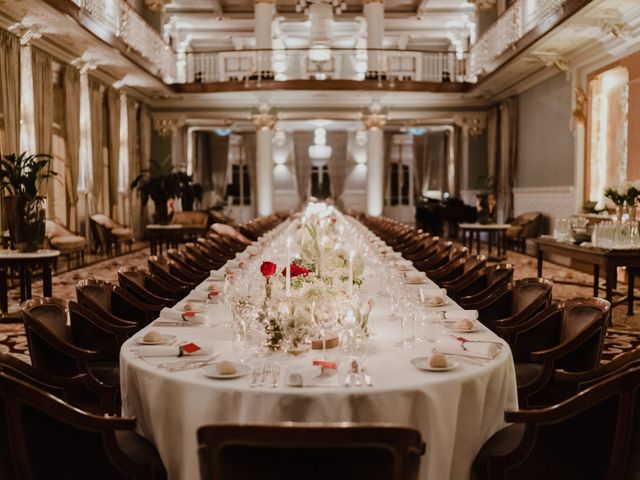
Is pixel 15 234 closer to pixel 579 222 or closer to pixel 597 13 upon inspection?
pixel 579 222

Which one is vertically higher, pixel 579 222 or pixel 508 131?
pixel 508 131

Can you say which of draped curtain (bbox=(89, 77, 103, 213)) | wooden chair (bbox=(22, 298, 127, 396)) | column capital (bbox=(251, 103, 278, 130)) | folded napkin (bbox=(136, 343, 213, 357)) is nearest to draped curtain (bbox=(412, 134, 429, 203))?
column capital (bbox=(251, 103, 278, 130))

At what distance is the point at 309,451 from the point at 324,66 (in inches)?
811

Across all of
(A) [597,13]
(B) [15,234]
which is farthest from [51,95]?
(A) [597,13]

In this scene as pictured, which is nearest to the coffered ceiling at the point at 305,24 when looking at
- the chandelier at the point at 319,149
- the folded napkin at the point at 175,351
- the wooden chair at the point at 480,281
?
the chandelier at the point at 319,149

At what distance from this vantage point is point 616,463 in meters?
2.10

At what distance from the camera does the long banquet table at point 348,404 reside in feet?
6.94

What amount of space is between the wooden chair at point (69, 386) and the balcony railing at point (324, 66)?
14106 millimetres

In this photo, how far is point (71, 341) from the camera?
12.1ft

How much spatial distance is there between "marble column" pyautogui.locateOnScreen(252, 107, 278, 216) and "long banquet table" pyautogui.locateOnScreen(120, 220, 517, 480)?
1628 centimetres

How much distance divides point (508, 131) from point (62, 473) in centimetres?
1548

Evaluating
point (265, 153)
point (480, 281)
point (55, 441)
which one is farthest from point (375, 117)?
point (55, 441)

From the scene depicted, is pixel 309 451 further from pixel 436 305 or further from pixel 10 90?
pixel 10 90

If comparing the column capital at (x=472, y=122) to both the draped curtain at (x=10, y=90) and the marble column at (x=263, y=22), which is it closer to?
the marble column at (x=263, y=22)
